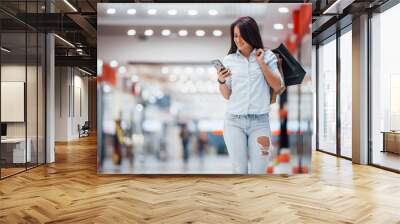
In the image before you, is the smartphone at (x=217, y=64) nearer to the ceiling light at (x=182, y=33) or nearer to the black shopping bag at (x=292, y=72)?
the ceiling light at (x=182, y=33)

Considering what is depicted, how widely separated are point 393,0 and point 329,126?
4064mm

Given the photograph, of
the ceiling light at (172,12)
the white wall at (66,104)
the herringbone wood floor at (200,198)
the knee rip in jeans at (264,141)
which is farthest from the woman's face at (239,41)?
the white wall at (66,104)

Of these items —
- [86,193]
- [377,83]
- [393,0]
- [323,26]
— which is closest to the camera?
[86,193]

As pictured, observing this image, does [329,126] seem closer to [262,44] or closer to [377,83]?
[377,83]

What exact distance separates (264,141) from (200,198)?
1.79 m

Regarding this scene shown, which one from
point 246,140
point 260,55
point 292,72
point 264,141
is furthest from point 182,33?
point 264,141

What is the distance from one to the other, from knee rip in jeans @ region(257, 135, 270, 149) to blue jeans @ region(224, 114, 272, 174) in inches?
1.4

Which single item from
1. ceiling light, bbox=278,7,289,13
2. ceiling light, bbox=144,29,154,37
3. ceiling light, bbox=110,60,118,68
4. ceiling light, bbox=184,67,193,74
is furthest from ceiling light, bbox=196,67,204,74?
ceiling light, bbox=278,7,289,13

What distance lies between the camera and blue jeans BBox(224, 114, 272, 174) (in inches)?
245

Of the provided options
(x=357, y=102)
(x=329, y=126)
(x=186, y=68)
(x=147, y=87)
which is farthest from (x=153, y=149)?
(x=329, y=126)

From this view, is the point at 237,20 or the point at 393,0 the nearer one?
the point at 237,20

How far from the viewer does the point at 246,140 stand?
20.6 ft

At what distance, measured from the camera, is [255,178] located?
6.40 meters

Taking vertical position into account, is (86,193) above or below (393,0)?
below
